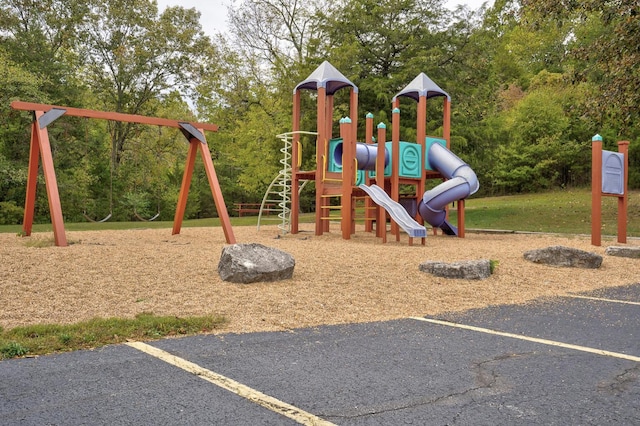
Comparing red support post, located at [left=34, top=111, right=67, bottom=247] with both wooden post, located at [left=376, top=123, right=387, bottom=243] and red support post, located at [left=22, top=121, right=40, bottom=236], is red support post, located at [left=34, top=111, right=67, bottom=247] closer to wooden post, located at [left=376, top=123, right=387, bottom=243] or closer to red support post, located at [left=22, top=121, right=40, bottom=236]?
red support post, located at [left=22, top=121, right=40, bottom=236]

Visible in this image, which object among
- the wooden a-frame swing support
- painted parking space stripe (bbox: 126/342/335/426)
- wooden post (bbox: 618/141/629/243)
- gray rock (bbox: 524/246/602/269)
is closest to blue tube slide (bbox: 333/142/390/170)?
the wooden a-frame swing support

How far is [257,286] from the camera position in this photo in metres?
5.96

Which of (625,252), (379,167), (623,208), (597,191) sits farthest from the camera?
(379,167)

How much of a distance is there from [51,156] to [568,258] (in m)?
9.15

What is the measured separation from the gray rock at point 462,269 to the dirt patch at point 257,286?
0.14 meters

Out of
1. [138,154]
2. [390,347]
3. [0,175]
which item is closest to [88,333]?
[390,347]

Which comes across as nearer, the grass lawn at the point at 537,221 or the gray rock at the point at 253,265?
the gray rock at the point at 253,265

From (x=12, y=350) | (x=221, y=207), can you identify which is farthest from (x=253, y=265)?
(x=221, y=207)

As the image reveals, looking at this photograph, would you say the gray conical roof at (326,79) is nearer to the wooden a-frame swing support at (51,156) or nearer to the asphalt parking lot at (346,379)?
the wooden a-frame swing support at (51,156)

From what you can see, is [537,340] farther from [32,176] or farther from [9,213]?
[9,213]

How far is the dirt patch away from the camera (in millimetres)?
4816

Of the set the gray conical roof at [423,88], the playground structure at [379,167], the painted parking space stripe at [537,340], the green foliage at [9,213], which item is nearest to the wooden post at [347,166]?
the playground structure at [379,167]

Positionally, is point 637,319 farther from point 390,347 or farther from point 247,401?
point 247,401

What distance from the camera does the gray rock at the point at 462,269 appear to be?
22.3ft
